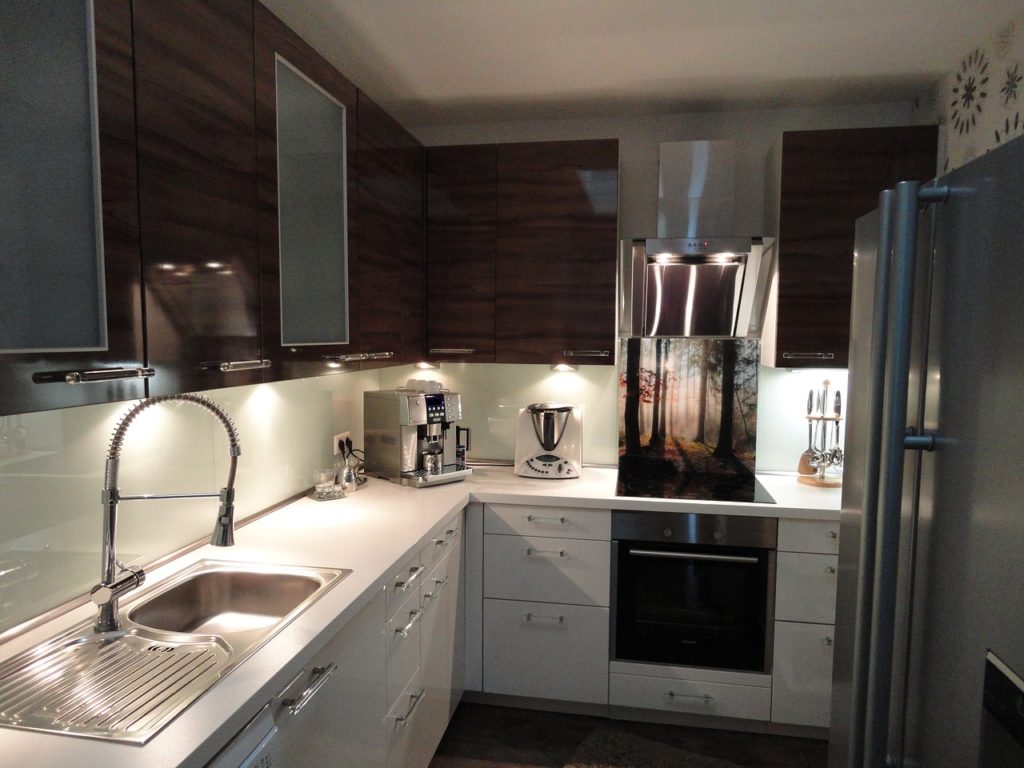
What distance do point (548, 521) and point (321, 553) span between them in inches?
39.1

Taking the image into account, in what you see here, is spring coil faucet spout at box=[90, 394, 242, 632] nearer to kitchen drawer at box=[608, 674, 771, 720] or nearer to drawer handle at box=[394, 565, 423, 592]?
drawer handle at box=[394, 565, 423, 592]

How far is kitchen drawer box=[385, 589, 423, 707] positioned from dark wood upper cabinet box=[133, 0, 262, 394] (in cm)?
77

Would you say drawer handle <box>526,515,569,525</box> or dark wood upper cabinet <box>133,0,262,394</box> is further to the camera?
drawer handle <box>526,515,569,525</box>

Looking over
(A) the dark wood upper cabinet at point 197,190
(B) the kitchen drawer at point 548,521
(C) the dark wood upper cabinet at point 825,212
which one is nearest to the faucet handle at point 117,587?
(A) the dark wood upper cabinet at point 197,190

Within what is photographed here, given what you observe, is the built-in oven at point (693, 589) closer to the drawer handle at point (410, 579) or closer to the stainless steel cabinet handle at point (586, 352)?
the stainless steel cabinet handle at point (586, 352)

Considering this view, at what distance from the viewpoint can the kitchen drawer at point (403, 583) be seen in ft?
5.80

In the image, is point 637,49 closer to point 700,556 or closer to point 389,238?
point 389,238

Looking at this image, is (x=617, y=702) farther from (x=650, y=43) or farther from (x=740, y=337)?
(x=650, y=43)

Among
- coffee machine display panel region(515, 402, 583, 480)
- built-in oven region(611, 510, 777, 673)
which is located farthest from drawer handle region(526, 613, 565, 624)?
coffee machine display panel region(515, 402, 583, 480)

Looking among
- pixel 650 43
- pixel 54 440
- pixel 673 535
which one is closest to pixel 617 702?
pixel 673 535

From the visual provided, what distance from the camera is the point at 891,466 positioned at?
84cm

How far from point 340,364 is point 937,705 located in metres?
1.73

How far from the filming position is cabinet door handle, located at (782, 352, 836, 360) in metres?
2.60

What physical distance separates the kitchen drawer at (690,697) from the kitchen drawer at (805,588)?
12.6 inches
